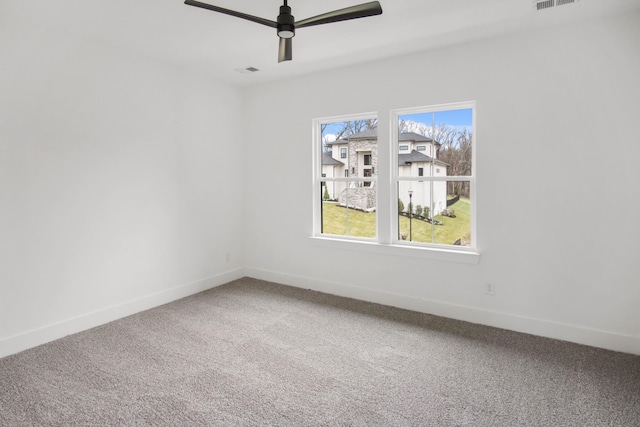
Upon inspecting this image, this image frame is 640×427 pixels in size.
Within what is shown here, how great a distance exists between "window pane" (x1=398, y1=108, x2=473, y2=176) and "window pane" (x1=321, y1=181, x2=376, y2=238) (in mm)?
498

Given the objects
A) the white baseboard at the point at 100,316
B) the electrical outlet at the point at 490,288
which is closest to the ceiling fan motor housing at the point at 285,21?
the electrical outlet at the point at 490,288

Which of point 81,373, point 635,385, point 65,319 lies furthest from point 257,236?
point 635,385

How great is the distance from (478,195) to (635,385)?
1764 millimetres

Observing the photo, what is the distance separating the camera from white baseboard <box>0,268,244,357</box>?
9.74 feet

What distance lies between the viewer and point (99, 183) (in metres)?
3.49

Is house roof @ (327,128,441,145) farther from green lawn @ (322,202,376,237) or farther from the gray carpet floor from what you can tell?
the gray carpet floor

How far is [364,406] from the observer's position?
2.27m

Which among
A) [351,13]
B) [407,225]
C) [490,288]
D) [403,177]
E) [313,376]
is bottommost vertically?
[313,376]

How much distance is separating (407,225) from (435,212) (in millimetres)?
334

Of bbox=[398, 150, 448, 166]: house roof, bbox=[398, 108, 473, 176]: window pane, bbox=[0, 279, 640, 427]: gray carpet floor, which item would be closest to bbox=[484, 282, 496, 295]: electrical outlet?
bbox=[0, 279, 640, 427]: gray carpet floor

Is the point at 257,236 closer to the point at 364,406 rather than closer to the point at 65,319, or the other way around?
the point at 65,319

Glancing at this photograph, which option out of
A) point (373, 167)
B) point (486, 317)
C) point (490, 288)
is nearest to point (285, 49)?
point (373, 167)

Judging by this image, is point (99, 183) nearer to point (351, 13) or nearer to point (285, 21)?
point (285, 21)

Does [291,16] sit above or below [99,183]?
above
